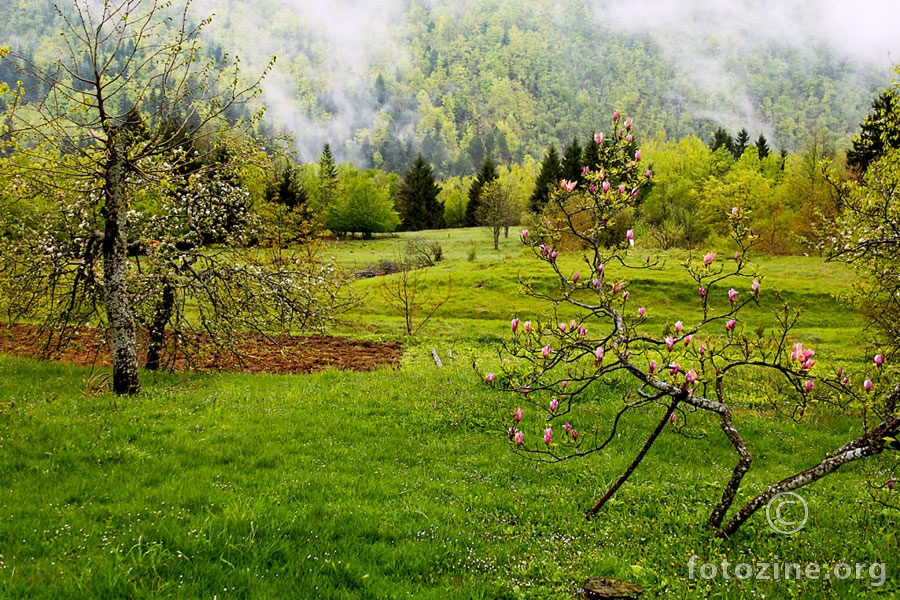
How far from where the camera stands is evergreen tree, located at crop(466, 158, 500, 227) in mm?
101812

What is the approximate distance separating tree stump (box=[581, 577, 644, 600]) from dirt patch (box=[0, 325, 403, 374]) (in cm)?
987

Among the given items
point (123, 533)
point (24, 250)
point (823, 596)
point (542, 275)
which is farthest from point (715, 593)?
point (542, 275)

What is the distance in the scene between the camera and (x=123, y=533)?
18.2 ft

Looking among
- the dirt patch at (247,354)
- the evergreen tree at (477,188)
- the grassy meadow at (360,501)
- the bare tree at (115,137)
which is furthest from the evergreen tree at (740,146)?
the bare tree at (115,137)

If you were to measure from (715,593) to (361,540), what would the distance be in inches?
157

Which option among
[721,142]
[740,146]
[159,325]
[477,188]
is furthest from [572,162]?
[159,325]

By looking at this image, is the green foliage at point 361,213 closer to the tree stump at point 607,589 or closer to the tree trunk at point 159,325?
the tree trunk at point 159,325

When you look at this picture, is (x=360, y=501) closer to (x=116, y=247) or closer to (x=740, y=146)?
(x=116, y=247)

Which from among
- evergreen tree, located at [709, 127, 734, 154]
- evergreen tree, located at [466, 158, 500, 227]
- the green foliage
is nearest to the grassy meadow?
the green foliage

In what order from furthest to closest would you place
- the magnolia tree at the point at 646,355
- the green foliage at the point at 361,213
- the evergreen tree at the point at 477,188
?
the evergreen tree at the point at 477,188 → the green foliage at the point at 361,213 → the magnolia tree at the point at 646,355

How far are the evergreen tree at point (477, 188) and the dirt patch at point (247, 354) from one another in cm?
7887
